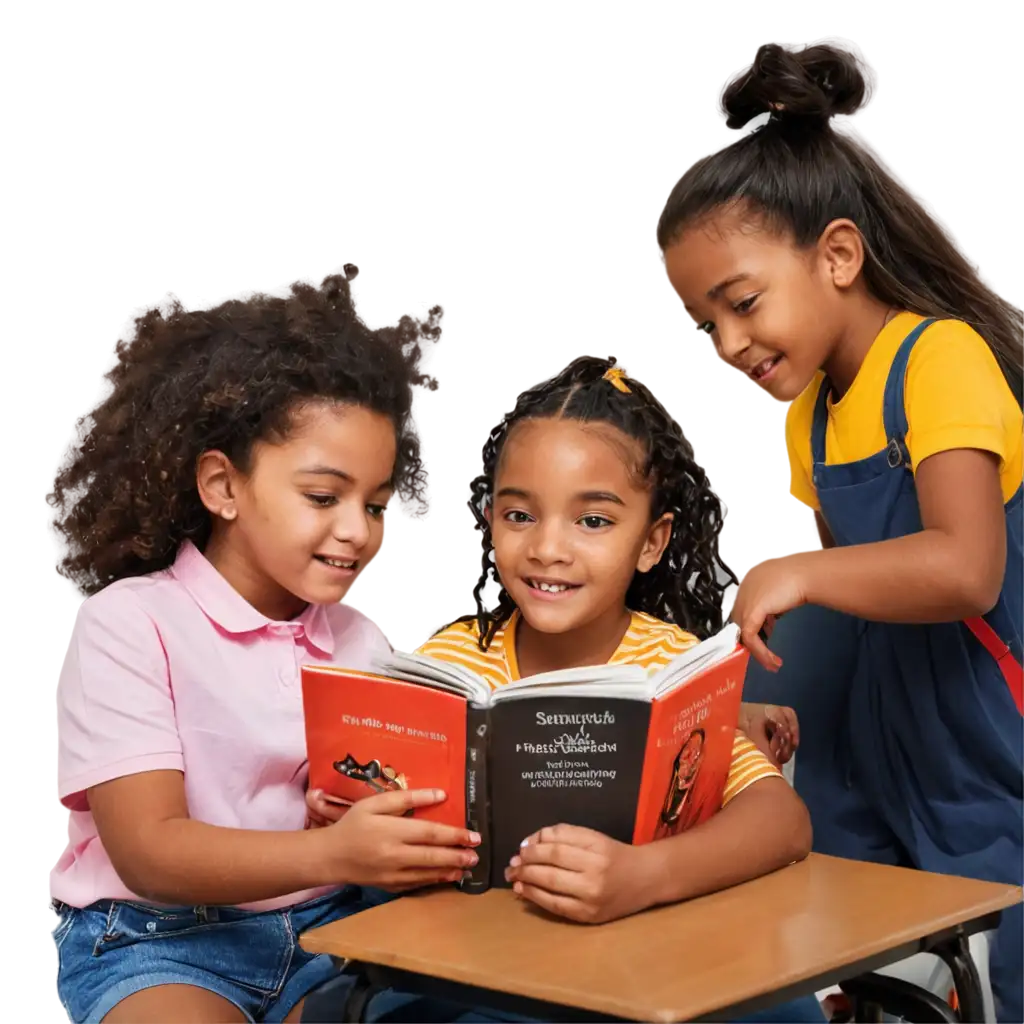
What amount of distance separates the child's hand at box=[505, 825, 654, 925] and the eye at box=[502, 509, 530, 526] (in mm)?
555

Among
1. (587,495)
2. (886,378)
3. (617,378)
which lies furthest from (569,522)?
(886,378)

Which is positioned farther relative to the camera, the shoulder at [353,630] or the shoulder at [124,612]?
the shoulder at [353,630]

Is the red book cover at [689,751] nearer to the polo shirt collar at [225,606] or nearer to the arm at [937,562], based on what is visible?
the arm at [937,562]

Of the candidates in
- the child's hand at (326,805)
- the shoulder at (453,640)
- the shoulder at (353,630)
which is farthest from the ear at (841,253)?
the child's hand at (326,805)

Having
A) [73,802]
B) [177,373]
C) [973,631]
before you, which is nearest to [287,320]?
[177,373]

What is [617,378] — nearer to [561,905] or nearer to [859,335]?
[859,335]

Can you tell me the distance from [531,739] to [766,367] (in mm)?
851

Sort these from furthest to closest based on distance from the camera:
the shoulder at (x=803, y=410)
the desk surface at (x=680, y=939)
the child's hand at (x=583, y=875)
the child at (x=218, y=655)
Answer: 1. the shoulder at (x=803, y=410)
2. the child at (x=218, y=655)
3. the child's hand at (x=583, y=875)
4. the desk surface at (x=680, y=939)

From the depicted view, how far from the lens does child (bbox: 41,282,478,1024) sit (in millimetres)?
1876

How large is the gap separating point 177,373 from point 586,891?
1.06 meters

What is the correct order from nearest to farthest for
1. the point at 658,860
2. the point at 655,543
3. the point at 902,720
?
the point at 658,860
the point at 655,543
the point at 902,720

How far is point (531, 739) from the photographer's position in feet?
5.69

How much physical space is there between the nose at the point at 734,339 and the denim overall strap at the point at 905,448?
22cm

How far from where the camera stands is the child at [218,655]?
1876 mm
